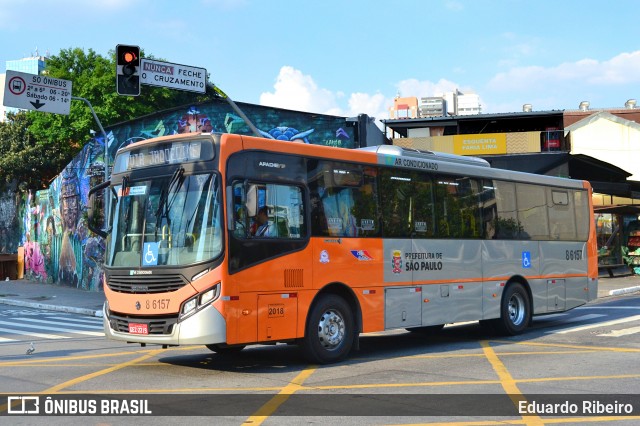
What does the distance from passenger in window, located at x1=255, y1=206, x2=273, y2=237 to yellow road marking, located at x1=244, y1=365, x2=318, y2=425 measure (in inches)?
80.3

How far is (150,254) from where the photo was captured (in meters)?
10.5

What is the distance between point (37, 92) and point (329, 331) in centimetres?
1186

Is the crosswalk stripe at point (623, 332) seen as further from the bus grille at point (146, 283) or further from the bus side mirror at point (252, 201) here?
the bus grille at point (146, 283)

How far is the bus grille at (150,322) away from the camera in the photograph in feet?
33.4

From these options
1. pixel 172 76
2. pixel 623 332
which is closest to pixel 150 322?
pixel 172 76

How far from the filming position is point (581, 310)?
68.9 ft

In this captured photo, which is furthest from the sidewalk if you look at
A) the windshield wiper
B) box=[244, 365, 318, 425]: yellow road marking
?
box=[244, 365, 318, 425]: yellow road marking

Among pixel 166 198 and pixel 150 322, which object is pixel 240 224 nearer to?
pixel 166 198

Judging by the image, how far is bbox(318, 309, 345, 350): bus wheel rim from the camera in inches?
448

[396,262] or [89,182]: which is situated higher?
[89,182]

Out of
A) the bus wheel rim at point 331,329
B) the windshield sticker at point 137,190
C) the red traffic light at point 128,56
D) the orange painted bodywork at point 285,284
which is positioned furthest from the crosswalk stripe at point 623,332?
the red traffic light at point 128,56

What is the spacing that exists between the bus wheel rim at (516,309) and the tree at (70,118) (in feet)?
135

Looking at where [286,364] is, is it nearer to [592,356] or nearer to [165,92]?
[592,356]

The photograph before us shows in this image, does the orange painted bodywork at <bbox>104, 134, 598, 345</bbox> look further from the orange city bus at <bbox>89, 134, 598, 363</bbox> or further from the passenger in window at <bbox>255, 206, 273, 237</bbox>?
the passenger in window at <bbox>255, 206, 273, 237</bbox>
